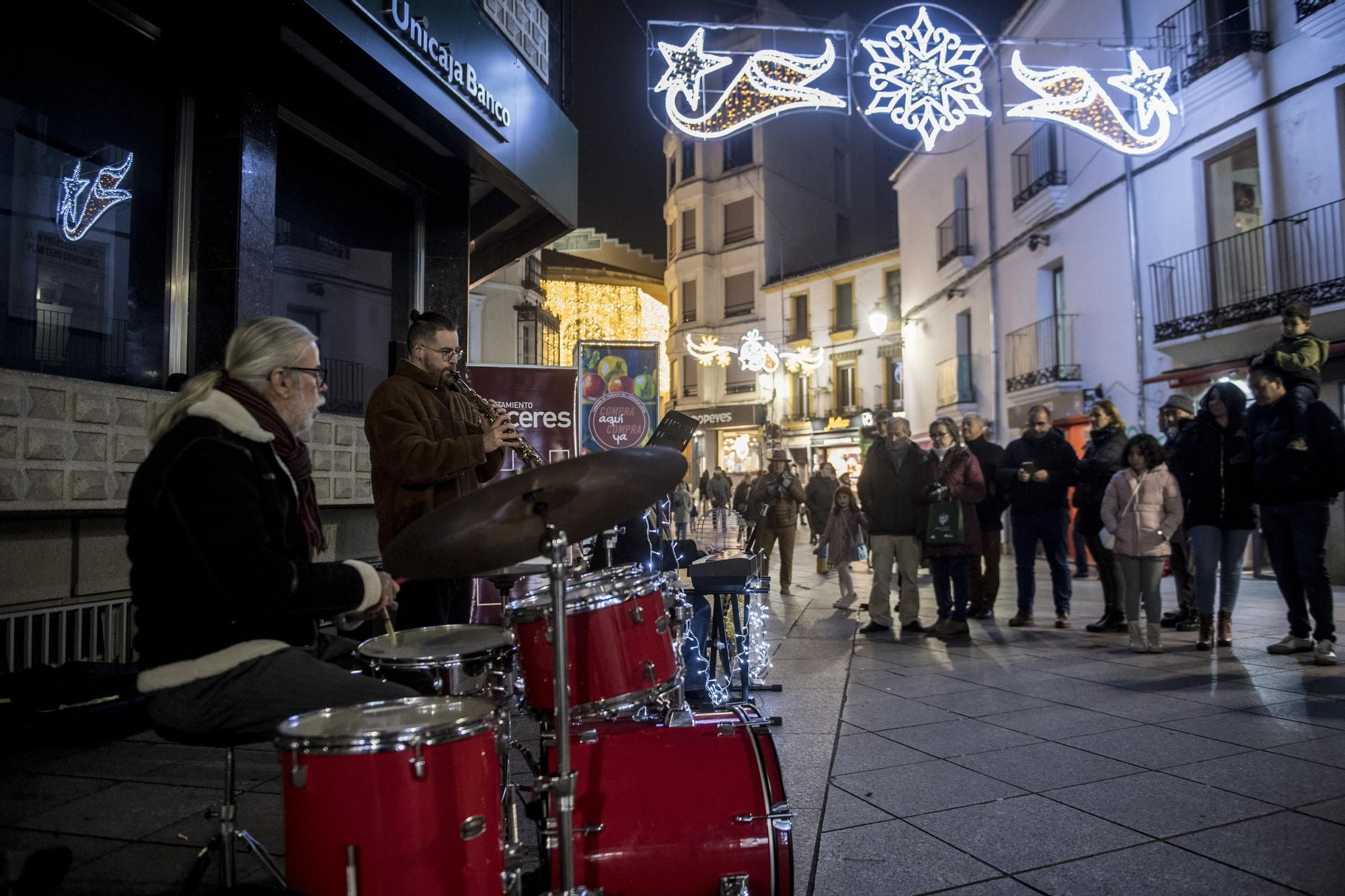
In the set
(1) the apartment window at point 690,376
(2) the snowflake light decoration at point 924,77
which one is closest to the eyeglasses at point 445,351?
(2) the snowflake light decoration at point 924,77

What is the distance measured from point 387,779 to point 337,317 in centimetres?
576

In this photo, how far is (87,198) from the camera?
472 cm

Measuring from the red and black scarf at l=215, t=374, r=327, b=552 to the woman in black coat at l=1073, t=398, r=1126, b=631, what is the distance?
6539mm

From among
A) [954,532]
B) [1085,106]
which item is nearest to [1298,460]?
[954,532]

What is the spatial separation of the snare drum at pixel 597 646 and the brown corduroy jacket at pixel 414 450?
0.94 m

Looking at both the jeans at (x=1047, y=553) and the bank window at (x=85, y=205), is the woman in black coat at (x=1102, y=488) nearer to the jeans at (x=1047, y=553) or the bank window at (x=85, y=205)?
the jeans at (x=1047, y=553)

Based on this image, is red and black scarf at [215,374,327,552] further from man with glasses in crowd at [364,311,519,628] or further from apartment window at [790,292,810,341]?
apartment window at [790,292,810,341]

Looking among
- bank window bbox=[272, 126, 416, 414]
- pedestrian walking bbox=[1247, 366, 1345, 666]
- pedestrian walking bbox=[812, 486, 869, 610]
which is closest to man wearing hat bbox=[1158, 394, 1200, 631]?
pedestrian walking bbox=[1247, 366, 1345, 666]

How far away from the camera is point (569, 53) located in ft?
30.0

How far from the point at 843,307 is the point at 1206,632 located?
27647 mm

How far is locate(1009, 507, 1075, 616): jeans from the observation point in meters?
7.51

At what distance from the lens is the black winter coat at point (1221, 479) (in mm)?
6023

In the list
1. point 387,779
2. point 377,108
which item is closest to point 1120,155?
point 377,108

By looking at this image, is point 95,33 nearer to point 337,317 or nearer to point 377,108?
point 377,108
